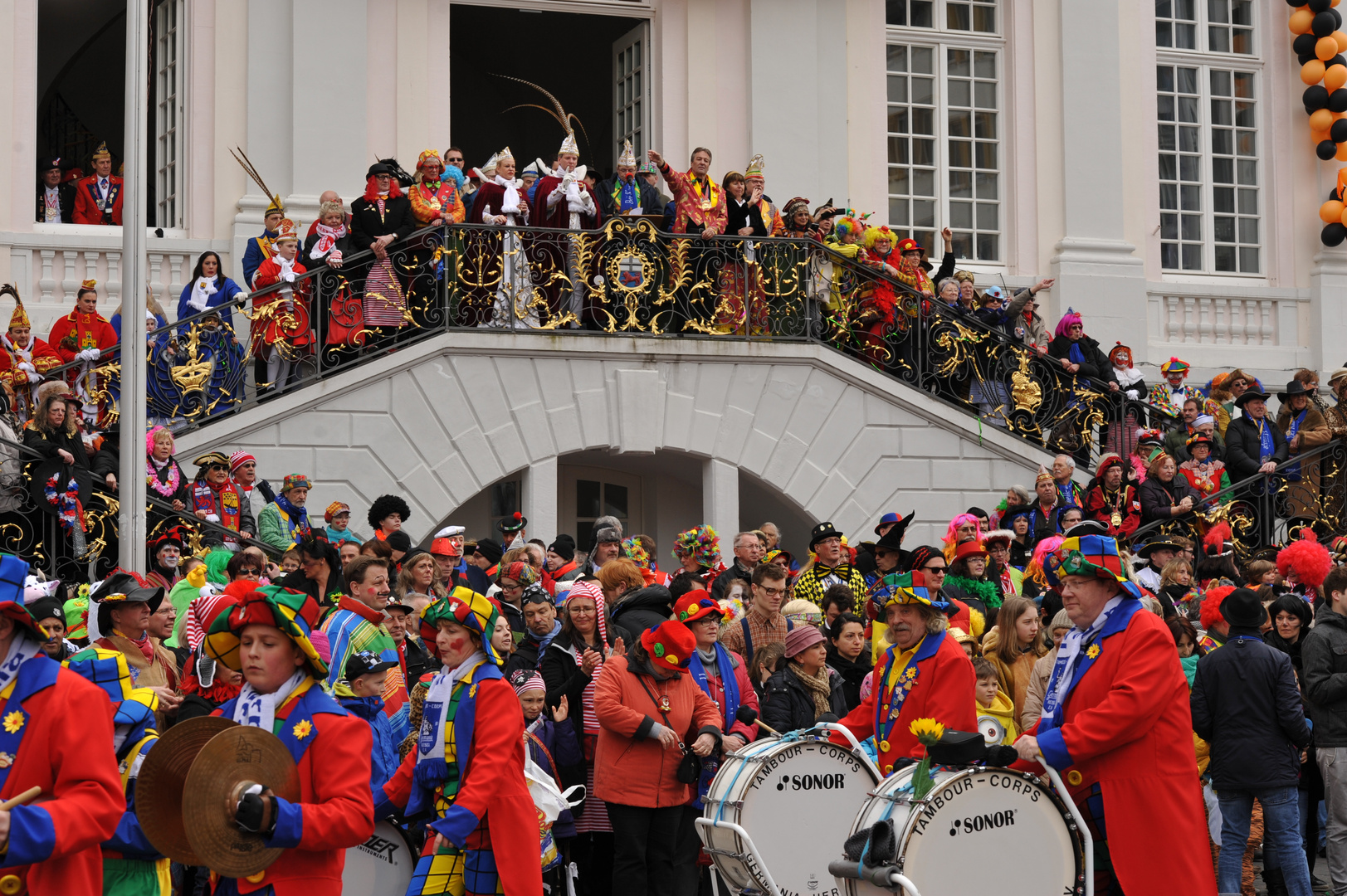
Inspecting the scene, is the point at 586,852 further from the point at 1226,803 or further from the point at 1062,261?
the point at 1062,261

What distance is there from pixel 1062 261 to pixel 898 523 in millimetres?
8978

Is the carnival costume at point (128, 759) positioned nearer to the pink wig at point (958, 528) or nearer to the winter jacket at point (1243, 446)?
the pink wig at point (958, 528)

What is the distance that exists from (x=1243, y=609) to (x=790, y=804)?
2.88 meters

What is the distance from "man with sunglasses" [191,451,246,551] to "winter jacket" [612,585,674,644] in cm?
547

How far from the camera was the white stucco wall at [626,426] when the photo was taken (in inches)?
611

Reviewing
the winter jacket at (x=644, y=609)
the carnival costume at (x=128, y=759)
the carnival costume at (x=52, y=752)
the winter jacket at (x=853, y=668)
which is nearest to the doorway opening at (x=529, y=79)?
the winter jacket at (x=853, y=668)

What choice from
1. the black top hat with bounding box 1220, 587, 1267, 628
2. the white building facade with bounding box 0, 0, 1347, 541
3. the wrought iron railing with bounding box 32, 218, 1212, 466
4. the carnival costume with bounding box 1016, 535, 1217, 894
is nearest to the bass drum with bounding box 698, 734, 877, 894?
the carnival costume with bounding box 1016, 535, 1217, 894

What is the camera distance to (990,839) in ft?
21.2

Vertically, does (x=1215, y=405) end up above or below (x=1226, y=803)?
above

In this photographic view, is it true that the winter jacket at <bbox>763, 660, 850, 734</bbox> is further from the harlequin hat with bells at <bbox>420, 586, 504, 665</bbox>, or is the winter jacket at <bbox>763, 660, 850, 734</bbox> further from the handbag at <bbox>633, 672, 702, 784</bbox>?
the harlequin hat with bells at <bbox>420, 586, 504, 665</bbox>

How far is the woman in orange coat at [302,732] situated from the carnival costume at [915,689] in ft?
8.26

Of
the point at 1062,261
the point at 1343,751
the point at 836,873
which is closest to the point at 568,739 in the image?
the point at 836,873

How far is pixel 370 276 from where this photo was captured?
15602mm

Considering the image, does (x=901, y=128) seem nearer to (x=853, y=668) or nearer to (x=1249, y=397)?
(x=1249, y=397)
